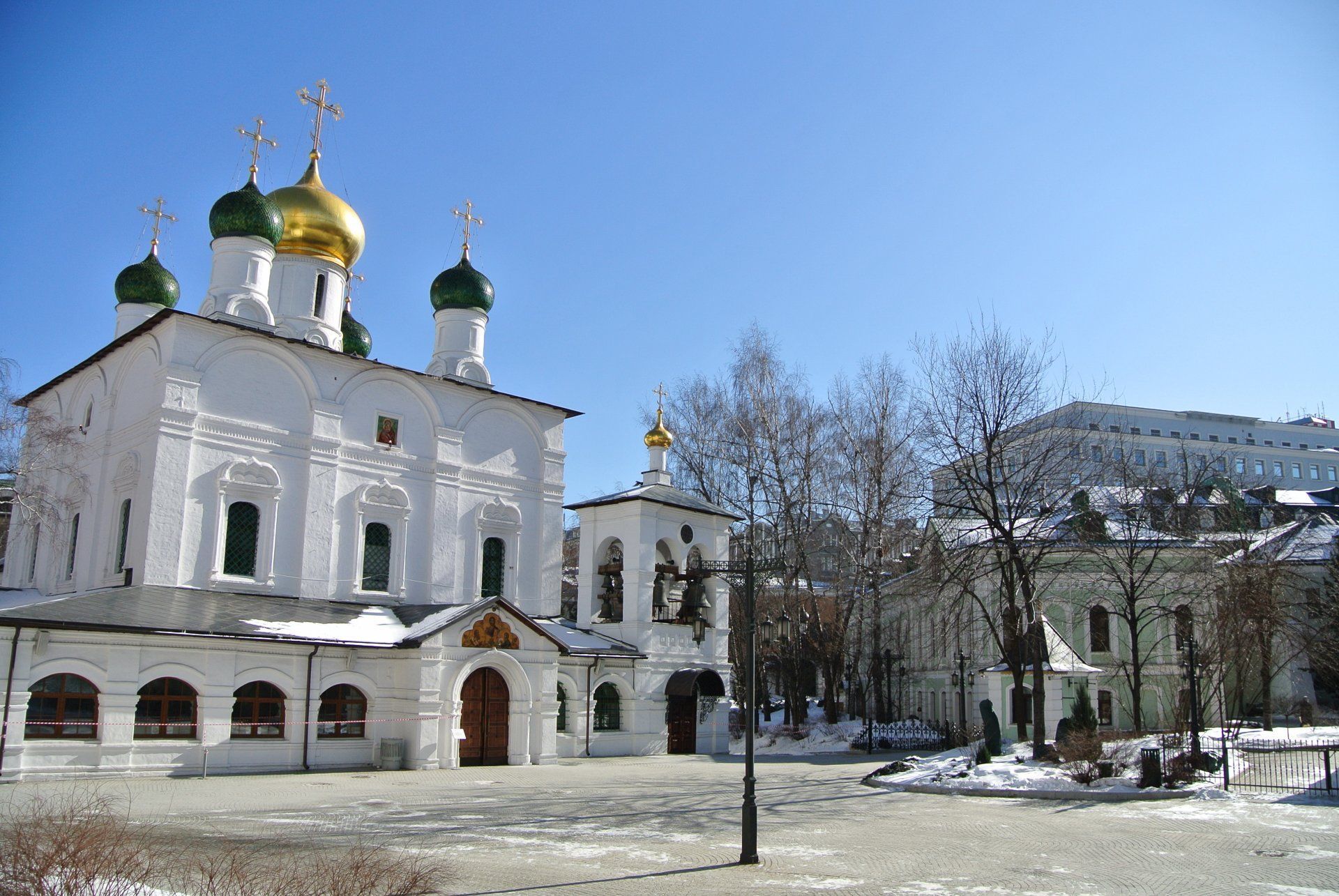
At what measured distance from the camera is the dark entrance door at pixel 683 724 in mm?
26938

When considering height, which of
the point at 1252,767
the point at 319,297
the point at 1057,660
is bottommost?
the point at 1252,767

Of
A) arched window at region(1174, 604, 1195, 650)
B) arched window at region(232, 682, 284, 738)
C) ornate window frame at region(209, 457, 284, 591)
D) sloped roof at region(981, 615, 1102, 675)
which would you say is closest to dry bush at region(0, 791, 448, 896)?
arched window at region(232, 682, 284, 738)

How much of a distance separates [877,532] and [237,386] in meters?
18.5

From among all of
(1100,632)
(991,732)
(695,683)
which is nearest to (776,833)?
(991,732)

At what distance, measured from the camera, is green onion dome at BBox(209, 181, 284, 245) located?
24.2 m

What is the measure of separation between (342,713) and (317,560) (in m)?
3.82

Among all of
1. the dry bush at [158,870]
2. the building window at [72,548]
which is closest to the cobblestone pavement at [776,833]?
the dry bush at [158,870]

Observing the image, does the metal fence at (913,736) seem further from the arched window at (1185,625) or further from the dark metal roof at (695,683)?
the arched window at (1185,625)

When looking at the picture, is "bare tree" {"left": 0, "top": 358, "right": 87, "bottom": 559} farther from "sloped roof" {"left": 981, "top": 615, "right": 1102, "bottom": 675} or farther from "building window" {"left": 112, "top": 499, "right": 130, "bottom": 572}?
"sloped roof" {"left": 981, "top": 615, "right": 1102, "bottom": 675}

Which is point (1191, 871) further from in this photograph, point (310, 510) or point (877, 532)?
point (877, 532)

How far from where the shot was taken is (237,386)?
2236 cm

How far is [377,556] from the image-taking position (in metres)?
24.3

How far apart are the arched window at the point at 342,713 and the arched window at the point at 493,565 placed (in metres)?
5.59

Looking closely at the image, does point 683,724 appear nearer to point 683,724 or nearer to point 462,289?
point 683,724
